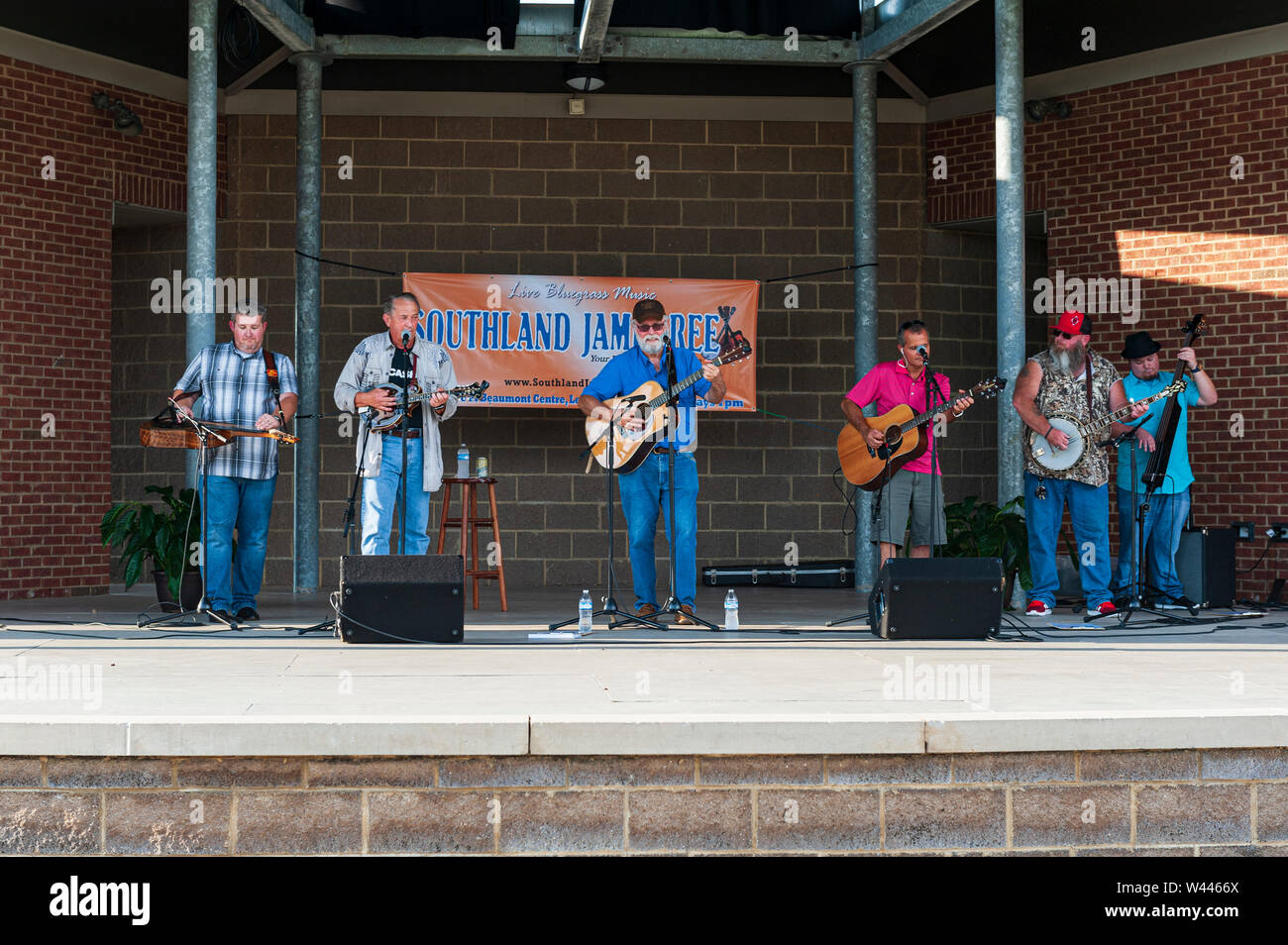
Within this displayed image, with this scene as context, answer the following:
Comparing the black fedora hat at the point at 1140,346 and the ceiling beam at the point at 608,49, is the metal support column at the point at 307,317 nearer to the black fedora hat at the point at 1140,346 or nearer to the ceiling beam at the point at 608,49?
the ceiling beam at the point at 608,49

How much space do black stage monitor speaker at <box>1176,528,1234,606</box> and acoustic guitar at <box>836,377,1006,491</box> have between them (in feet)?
5.75

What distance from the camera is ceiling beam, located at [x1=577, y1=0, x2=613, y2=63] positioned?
879cm

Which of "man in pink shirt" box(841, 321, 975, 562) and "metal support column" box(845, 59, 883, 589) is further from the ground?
"metal support column" box(845, 59, 883, 589)

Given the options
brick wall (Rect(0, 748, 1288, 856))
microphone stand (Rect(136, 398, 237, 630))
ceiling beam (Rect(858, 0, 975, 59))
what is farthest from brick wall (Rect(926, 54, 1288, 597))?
microphone stand (Rect(136, 398, 237, 630))

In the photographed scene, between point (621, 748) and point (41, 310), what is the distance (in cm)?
753

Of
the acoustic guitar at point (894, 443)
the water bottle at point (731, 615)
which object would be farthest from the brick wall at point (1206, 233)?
the water bottle at point (731, 615)

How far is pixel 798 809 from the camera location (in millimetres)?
3834

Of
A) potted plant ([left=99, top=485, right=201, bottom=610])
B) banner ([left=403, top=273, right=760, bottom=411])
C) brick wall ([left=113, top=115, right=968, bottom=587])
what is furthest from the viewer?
brick wall ([left=113, top=115, right=968, bottom=587])

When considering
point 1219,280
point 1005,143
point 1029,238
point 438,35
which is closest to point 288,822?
point 1005,143

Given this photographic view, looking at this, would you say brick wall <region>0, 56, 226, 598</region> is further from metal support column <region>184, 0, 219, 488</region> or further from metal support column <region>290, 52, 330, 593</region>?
metal support column <region>184, 0, 219, 488</region>

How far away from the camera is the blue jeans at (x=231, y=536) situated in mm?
7328

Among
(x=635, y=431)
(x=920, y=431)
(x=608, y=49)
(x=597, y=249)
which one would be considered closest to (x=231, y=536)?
(x=635, y=431)

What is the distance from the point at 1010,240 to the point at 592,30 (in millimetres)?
3039

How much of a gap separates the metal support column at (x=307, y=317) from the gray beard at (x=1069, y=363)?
5.10 meters
